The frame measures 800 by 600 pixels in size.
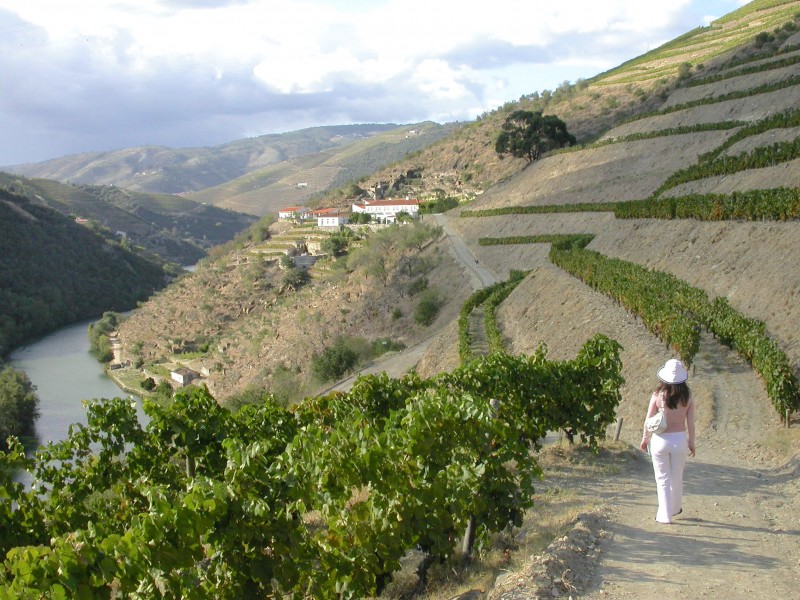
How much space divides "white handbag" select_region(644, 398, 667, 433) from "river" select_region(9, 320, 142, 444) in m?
45.3

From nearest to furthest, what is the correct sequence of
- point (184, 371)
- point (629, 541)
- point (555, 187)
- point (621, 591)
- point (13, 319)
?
point (621, 591) → point (629, 541) → point (555, 187) → point (184, 371) → point (13, 319)

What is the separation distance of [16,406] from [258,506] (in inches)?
1747

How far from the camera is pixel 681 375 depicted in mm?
7223

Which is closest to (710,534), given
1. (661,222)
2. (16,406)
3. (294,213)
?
(661,222)

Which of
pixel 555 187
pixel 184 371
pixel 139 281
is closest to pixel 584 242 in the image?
pixel 555 187

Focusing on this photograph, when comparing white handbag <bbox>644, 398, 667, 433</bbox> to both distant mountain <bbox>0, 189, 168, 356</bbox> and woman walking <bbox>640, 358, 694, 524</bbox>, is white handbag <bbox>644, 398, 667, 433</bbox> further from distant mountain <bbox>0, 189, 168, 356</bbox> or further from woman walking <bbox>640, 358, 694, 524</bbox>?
distant mountain <bbox>0, 189, 168, 356</bbox>

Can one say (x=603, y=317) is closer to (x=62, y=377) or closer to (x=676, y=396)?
(x=676, y=396)

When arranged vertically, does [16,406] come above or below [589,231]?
below

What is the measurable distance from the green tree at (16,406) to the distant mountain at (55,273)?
26.0 meters

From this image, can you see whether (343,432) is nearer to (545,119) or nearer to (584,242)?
(584,242)

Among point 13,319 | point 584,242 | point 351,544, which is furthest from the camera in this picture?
point 13,319

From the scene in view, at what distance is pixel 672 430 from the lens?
23.8 feet

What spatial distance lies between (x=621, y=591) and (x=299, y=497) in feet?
9.60

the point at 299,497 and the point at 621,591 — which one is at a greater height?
the point at 299,497
